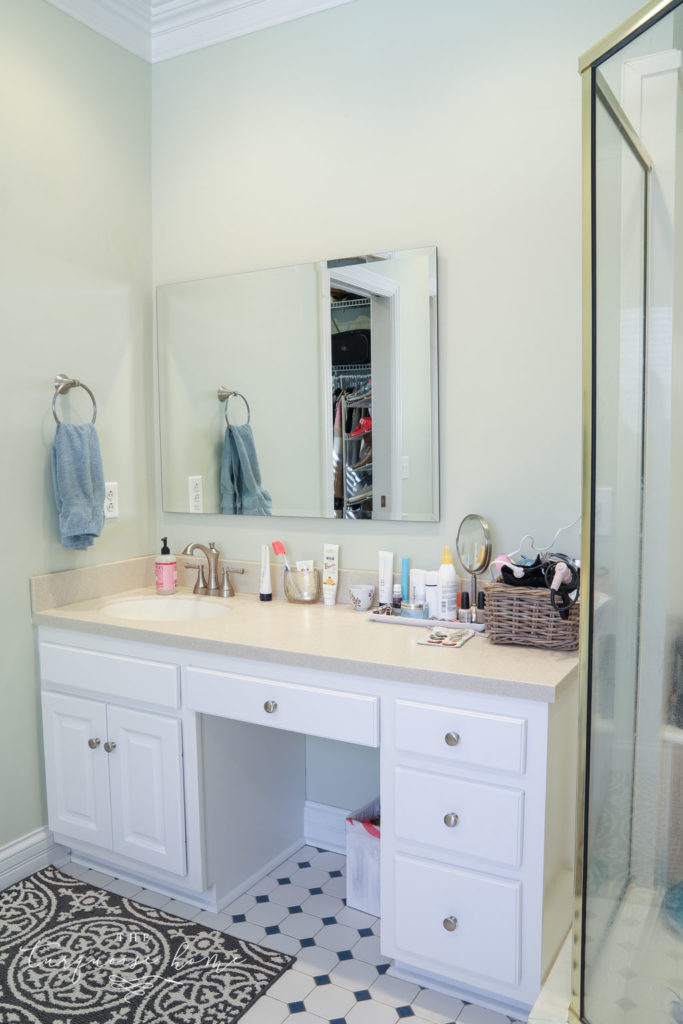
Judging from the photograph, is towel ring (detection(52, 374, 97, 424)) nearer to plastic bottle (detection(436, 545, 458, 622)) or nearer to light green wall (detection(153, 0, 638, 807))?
light green wall (detection(153, 0, 638, 807))

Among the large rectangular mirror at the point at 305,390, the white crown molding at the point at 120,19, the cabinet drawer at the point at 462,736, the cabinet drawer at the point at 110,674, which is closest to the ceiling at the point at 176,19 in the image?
the white crown molding at the point at 120,19

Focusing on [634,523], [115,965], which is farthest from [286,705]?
[634,523]

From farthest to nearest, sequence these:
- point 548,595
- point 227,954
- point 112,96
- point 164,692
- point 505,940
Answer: point 112,96, point 164,692, point 227,954, point 548,595, point 505,940

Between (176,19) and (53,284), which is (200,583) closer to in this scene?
→ (53,284)

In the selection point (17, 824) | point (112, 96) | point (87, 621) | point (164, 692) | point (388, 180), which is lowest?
point (17, 824)

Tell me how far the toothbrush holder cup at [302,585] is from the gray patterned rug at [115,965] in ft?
3.14

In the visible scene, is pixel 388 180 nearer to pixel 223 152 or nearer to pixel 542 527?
pixel 223 152

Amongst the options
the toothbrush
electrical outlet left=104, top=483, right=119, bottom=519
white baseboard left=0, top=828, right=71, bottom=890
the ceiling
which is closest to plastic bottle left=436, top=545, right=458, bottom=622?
the toothbrush

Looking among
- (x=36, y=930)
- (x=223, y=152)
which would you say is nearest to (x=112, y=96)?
(x=223, y=152)

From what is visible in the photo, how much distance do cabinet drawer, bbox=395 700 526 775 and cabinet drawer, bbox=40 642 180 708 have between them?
69 cm

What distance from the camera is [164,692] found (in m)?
2.14

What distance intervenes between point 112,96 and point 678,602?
243 centimetres

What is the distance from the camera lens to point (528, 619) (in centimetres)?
189

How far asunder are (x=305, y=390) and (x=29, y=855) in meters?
1.66
